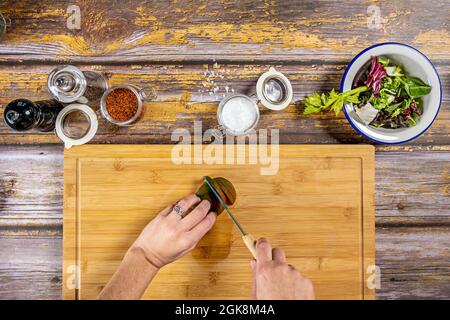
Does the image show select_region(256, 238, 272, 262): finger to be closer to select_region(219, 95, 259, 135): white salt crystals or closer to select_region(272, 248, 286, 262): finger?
select_region(272, 248, 286, 262): finger

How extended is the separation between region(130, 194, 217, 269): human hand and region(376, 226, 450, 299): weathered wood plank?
50cm

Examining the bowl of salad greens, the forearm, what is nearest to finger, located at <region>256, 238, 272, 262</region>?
the forearm

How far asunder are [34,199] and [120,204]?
0.26 meters

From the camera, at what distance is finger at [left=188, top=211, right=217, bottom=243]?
0.93 meters

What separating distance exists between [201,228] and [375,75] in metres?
0.58

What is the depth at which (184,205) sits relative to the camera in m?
0.94

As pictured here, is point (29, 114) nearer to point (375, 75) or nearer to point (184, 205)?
point (184, 205)

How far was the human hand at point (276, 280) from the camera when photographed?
0.89m

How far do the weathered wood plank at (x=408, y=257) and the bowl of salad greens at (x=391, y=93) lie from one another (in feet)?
0.96

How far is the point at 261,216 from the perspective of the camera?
3.26ft

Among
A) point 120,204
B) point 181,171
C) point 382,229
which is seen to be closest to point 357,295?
point 382,229

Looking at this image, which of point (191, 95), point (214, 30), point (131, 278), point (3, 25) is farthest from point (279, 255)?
point (3, 25)

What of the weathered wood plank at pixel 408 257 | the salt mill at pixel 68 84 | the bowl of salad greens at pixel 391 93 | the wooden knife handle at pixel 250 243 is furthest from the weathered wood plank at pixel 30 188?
the weathered wood plank at pixel 408 257

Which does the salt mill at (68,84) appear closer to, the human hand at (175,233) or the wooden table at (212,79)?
the wooden table at (212,79)
